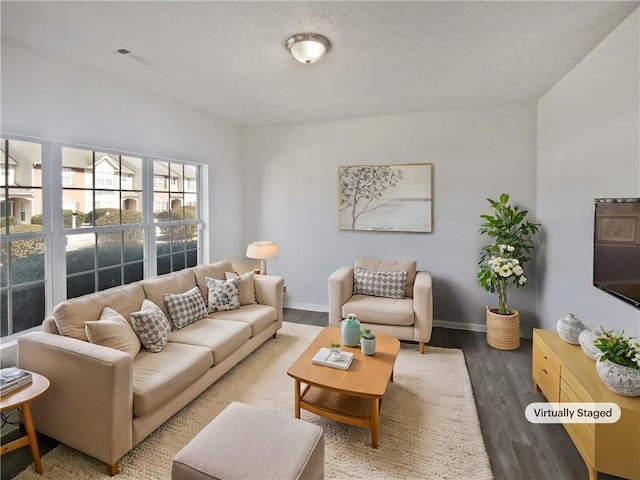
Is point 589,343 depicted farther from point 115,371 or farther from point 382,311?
point 115,371

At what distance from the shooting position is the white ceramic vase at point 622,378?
1.68 metres

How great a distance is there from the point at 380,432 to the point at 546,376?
4.21 ft

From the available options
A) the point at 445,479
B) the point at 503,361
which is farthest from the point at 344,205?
the point at 445,479

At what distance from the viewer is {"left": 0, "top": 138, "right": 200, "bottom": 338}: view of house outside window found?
97.3 inches

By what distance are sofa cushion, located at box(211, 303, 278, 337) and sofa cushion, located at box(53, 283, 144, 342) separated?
0.79 metres

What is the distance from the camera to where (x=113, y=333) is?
217cm

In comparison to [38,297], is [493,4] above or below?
above


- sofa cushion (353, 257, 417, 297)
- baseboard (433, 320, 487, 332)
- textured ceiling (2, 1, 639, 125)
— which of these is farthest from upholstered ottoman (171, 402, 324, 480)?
baseboard (433, 320, 487, 332)

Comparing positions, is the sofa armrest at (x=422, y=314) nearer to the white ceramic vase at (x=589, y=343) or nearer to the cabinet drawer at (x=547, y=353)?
the cabinet drawer at (x=547, y=353)

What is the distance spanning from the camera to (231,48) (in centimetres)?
246

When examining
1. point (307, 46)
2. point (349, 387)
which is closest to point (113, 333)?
point (349, 387)

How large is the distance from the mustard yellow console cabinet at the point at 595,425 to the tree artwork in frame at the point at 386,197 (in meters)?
2.26

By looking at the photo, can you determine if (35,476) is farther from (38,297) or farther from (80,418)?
(38,297)

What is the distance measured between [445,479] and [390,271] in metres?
2.41
